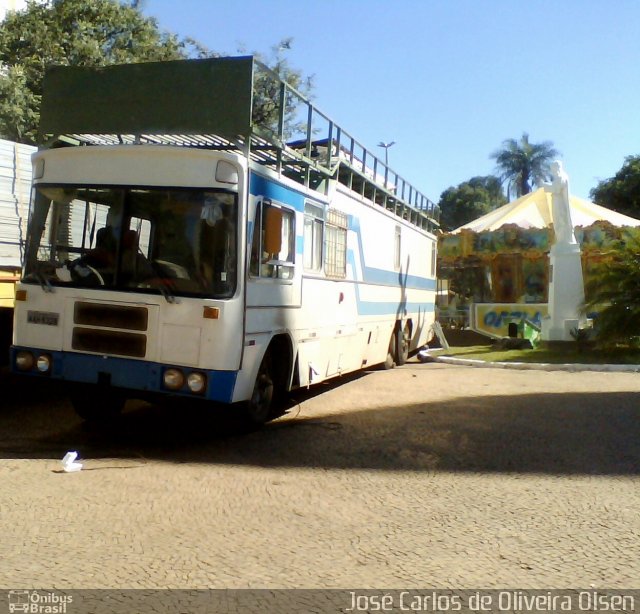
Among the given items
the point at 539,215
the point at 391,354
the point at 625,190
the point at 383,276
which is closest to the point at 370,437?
the point at 383,276

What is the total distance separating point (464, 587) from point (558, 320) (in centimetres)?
1691

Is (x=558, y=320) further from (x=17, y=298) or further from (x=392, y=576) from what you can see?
(x=392, y=576)

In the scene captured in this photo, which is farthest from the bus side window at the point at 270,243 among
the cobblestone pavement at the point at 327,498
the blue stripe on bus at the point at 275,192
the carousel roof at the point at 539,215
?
the carousel roof at the point at 539,215

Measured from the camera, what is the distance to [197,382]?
7016mm

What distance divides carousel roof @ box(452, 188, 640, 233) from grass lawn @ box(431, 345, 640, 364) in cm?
805

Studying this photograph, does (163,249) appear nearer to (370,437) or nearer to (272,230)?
(272,230)

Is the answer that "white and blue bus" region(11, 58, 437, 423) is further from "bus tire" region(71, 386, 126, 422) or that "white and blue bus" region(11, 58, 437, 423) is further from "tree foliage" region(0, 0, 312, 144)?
"tree foliage" region(0, 0, 312, 144)

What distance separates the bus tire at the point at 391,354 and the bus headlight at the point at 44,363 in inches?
321

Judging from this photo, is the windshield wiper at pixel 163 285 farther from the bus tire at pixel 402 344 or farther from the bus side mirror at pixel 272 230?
the bus tire at pixel 402 344

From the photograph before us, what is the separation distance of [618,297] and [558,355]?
74.0 inches

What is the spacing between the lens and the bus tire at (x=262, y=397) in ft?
26.3

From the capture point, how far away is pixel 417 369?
1537 centimetres

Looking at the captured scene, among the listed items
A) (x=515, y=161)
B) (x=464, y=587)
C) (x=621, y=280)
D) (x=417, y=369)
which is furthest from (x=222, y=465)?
(x=515, y=161)

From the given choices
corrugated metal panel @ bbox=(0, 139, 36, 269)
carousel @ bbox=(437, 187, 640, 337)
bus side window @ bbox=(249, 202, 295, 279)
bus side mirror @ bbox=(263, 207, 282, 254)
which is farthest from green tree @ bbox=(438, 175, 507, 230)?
bus side mirror @ bbox=(263, 207, 282, 254)
